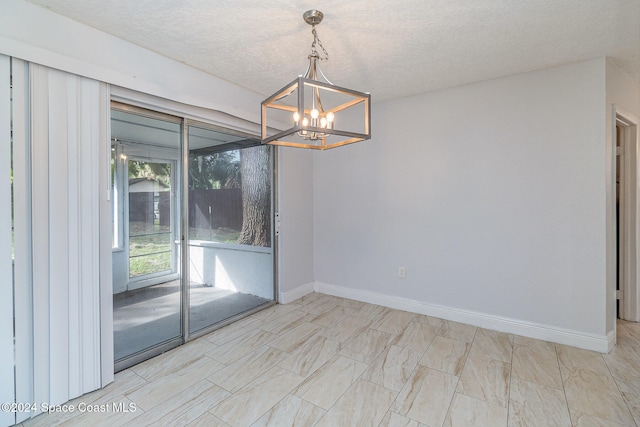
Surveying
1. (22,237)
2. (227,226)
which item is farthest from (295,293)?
(22,237)

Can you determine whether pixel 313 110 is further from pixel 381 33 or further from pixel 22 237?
pixel 22 237

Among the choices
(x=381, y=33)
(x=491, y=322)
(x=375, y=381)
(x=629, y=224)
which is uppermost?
(x=381, y=33)

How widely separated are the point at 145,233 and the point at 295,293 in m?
1.97

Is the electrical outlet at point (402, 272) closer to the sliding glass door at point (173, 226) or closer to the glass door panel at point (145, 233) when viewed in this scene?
the sliding glass door at point (173, 226)

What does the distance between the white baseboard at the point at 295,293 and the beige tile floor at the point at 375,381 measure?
28.3 inches

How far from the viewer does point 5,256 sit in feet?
5.56

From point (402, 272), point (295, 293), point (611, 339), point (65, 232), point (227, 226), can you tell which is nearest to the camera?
point (65, 232)

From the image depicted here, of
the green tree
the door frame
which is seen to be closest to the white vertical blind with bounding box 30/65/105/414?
the green tree

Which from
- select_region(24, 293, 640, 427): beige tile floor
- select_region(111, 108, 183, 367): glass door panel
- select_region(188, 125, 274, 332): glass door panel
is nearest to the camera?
select_region(24, 293, 640, 427): beige tile floor

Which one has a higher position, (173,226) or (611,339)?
(173,226)

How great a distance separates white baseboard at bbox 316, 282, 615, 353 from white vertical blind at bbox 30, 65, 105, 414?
274cm

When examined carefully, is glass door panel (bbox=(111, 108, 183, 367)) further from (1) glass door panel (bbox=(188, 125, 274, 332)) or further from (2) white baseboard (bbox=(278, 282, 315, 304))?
(2) white baseboard (bbox=(278, 282, 315, 304))

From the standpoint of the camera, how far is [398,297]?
3523mm

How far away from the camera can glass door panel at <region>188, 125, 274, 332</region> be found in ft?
9.58
